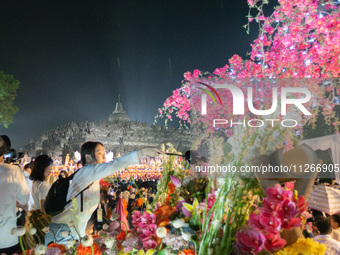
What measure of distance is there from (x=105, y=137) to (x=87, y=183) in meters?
56.0

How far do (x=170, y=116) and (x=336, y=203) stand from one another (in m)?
5.43

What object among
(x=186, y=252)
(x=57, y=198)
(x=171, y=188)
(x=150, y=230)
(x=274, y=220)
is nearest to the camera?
(x=274, y=220)

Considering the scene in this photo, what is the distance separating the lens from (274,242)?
0.95 meters

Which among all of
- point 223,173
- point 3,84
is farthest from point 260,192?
point 3,84

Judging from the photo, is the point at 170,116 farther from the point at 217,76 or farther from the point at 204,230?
the point at 204,230

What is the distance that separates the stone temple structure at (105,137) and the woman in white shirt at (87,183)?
48.3 m

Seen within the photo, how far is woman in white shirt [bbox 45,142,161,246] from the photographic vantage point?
7.29ft

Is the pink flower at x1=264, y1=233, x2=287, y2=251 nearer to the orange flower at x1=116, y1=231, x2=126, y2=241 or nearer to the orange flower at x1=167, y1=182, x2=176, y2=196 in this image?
the orange flower at x1=116, y1=231, x2=126, y2=241

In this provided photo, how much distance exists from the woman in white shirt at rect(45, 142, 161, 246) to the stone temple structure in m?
48.3

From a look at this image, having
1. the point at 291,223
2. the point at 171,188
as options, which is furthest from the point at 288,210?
the point at 171,188

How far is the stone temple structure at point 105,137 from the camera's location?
54.0 m

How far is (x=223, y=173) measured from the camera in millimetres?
1263

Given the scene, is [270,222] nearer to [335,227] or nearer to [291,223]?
[291,223]

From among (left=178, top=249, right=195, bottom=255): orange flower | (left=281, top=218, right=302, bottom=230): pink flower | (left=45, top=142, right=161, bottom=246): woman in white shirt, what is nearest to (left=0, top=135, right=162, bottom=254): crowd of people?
(left=45, top=142, right=161, bottom=246): woman in white shirt
